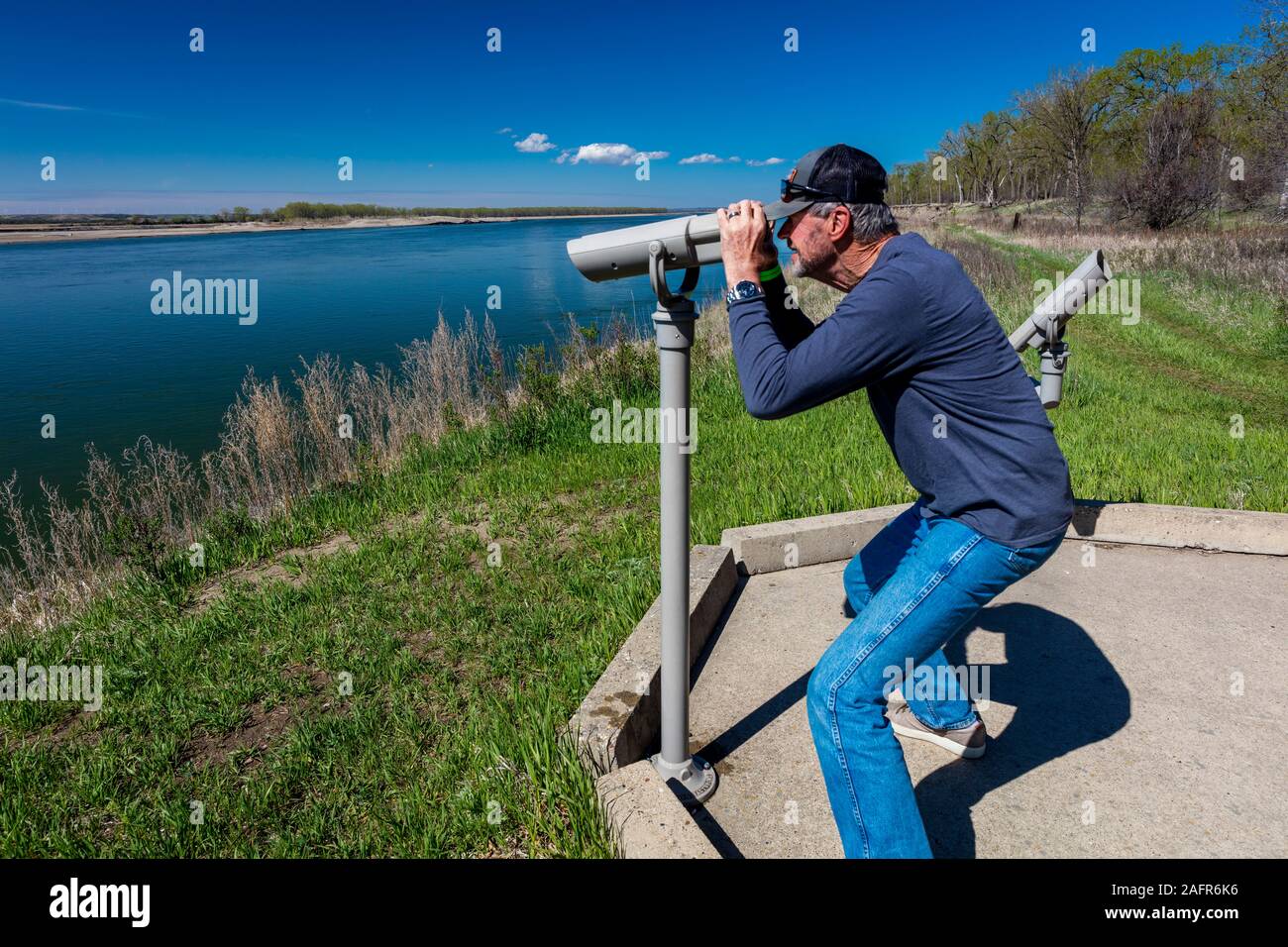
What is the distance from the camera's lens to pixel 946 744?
2686 millimetres

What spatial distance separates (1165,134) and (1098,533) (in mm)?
32104

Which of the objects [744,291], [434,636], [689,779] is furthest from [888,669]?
[434,636]

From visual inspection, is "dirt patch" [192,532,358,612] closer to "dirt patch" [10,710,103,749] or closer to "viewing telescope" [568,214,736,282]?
"dirt patch" [10,710,103,749]

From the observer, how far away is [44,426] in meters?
12.0

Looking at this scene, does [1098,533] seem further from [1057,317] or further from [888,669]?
[888,669]

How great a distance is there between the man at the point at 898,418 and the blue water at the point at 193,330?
1.37 feet

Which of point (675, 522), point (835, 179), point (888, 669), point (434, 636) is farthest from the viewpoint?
point (434, 636)

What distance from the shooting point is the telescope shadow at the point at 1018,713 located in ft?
8.02

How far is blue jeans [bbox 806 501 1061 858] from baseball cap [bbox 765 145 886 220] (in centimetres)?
90

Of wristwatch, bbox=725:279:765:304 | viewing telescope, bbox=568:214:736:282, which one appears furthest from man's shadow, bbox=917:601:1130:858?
viewing telescope, bbox=568:214:736:282
